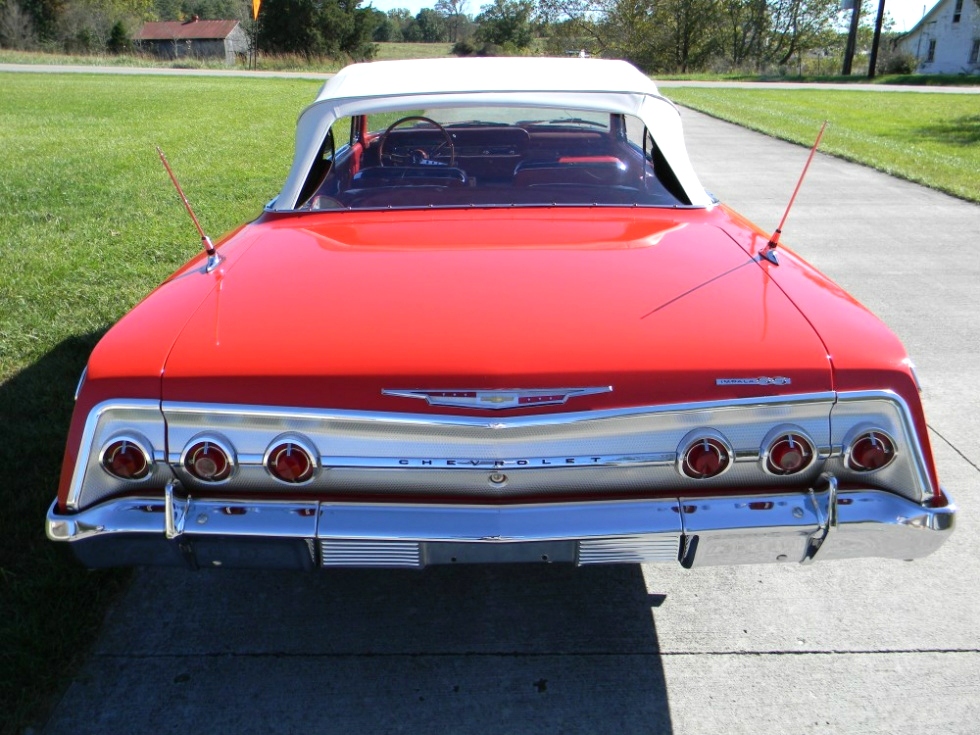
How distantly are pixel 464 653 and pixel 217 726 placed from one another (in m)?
0.72

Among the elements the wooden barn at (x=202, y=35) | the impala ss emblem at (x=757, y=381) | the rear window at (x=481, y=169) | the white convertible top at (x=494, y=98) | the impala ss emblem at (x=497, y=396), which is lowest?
the impala ss emblem at (x=497, y=396)

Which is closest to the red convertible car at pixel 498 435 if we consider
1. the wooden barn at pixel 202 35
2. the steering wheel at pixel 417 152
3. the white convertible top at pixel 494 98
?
the white convertible top at pixel 494 98

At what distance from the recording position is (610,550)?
2.12 meters

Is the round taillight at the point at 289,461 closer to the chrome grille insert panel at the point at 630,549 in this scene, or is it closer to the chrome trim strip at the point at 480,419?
the chrome trim strip at the point at 480,419

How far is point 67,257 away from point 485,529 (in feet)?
18.4

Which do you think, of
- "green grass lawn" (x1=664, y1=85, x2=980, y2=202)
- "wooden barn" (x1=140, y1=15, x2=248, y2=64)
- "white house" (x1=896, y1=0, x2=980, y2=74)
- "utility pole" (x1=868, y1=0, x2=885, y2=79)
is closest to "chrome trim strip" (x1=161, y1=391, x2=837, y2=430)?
"green grass lawn" (x1=664, y1=85, x2=980, y2=202)

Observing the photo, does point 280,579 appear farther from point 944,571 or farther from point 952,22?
point 952,22

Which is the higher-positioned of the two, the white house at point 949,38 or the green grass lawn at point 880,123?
the white house at point 949,38

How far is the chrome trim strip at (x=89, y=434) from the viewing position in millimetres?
2047

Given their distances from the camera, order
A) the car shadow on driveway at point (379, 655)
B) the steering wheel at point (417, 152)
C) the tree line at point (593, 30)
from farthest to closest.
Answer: the tree line at point (593, 30) < the steering wheel at point (417, 152) < the car shadow on driveway at point (379, 655)

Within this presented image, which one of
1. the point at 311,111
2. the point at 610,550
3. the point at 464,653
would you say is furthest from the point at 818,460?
the point at 311,111

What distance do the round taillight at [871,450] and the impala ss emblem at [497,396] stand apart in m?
0.63

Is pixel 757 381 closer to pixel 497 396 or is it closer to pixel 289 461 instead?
pixel 497 396

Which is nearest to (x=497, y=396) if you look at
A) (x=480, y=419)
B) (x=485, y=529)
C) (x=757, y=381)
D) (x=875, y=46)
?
(x=480, y=419)
